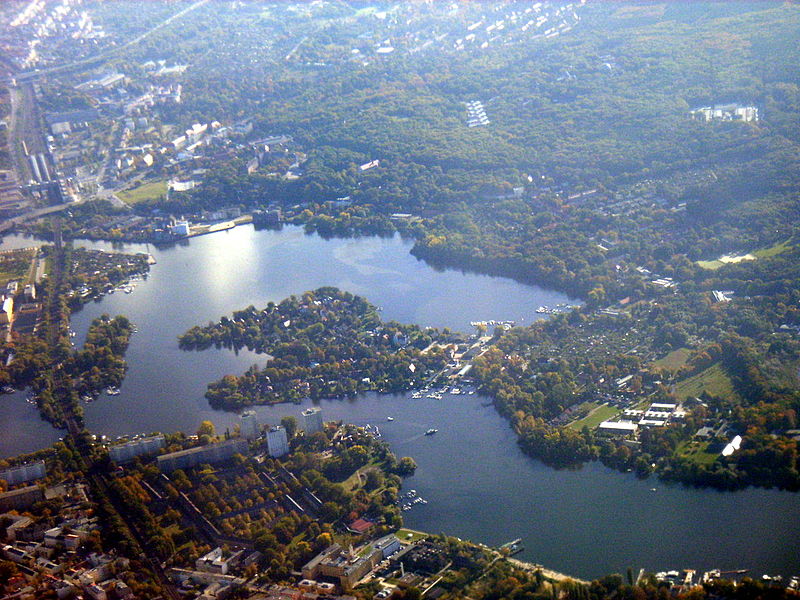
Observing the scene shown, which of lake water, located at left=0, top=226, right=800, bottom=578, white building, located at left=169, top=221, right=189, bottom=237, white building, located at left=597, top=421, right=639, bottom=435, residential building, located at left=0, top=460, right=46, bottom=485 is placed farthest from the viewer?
white building, located at left=169, top=221, right=189, bottom=237

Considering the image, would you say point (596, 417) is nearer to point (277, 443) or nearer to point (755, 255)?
point (277, 443)

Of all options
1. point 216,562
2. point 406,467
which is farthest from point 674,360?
point 216,562

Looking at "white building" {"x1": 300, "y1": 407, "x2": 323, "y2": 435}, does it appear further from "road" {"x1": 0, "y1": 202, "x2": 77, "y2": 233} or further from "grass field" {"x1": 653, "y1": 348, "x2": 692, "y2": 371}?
"road" {"x1": 0, "y1": 202, "x2": 77, "y2": 233}

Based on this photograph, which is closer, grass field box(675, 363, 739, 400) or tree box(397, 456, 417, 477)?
tree box(397, 456, 417, 477)

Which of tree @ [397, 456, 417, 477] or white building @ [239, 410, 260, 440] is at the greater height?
white building @ [239, 410, 260, 440]

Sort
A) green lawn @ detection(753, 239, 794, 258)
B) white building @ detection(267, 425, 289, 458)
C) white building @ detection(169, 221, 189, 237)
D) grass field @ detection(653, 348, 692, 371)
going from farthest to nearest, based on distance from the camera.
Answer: white building @ detection(169, 221, 189, 237) < green lawn @ detection(753, 239, 794, 258) < grass field @ detection(653, 348, 692, 371) < white building @ detection(267, 425, 289, 458)

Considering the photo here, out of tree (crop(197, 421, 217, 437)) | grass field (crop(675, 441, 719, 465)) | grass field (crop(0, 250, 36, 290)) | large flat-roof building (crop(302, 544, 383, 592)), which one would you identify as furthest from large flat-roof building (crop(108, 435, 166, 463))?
grass field (crop(0, 250, 36, 290))

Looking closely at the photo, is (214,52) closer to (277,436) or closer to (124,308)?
(124,308)

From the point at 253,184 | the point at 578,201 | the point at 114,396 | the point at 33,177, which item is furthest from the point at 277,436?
the point at 33,177
